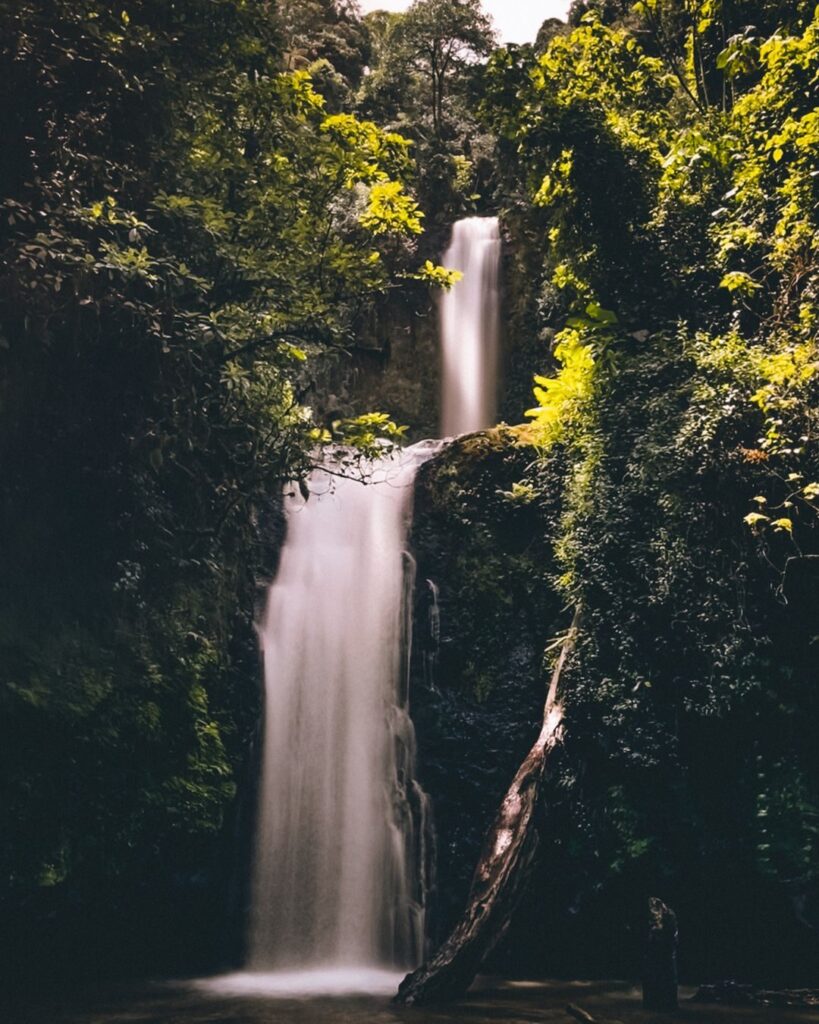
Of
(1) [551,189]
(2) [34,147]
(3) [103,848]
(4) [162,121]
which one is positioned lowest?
(3) [103,848]

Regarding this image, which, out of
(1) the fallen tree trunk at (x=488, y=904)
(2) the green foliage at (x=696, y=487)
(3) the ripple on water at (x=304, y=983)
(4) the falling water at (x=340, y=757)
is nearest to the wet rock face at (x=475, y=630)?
(4) the falling water at (x=340, y=757)

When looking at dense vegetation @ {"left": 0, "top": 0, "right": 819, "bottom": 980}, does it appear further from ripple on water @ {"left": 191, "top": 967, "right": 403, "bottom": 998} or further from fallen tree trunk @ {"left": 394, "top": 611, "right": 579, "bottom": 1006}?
ripple on water @ {"left": 191, "top": 967, "right": 403, "bottom": 998}

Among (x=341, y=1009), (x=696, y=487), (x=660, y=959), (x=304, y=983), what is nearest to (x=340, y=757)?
(x=304, y=983)

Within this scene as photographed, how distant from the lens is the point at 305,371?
17438mm

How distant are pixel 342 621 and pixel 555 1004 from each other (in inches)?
224

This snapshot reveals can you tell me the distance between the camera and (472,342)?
20.6 metres

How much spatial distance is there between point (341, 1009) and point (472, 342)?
52.4 feet

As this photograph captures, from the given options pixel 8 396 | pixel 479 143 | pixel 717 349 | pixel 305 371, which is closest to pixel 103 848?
pixel 8 396

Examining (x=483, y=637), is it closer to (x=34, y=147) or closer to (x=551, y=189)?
(x=551, y=189)

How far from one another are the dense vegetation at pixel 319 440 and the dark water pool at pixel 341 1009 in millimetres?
1027

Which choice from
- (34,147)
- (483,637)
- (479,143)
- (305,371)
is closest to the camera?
(34,147)

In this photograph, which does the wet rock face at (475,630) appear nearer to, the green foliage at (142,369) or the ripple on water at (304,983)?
the ripple on water at (304,983)

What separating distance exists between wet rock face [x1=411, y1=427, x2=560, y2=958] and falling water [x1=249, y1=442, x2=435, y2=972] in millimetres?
301

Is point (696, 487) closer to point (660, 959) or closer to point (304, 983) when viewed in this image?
point (660, 959)
